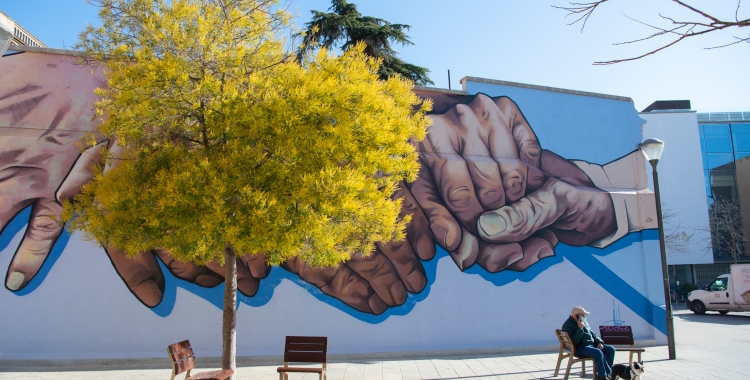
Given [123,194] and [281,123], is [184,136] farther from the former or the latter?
[281,123]

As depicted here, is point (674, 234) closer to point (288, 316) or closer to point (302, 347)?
point (288, 316)

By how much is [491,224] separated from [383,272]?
9.52 feet

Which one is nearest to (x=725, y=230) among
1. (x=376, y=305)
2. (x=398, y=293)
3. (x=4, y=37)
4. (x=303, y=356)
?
(x=398, y=293)

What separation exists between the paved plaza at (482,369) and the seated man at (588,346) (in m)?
0.87

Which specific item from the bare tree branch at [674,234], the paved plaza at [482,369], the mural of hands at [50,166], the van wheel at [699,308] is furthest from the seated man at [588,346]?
the bare tree branch at [674,234]

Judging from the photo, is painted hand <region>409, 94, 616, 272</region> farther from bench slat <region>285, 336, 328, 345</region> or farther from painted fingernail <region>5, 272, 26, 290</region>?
painted fingernail <region>5, 272, 26, 290</region>

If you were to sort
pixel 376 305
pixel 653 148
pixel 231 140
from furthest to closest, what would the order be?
pixel 376 305
pixel 653 148
pixel 231 140

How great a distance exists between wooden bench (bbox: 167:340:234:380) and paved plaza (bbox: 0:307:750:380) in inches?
64.5

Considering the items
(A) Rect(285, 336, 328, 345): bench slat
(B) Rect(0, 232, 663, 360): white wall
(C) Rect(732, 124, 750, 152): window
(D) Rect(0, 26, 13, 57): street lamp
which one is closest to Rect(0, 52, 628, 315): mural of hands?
(B) Rect(0, 232, 663, 360): white wall

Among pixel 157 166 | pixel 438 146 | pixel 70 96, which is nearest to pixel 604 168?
pixel 438 146

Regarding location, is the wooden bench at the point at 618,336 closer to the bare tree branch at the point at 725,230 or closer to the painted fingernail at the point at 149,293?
the painted fingernail at the point at 149,293

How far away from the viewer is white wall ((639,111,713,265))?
33625 millimetres

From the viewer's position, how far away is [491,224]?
1209cm

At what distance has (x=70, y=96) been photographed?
10.3 metres
